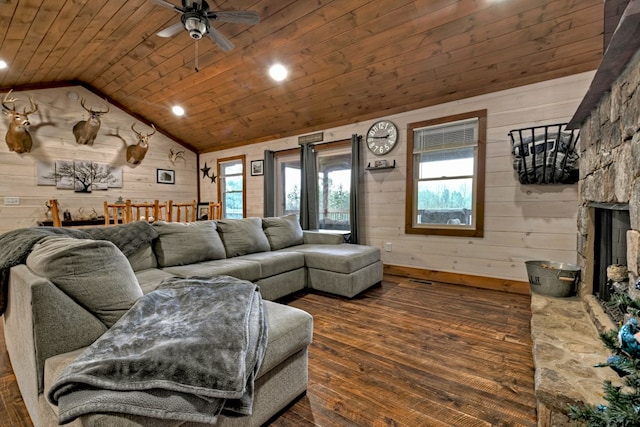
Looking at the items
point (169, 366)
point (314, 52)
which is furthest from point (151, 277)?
point (314, 52)

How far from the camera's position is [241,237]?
3271 millimetres

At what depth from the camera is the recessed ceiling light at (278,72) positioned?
3.70m

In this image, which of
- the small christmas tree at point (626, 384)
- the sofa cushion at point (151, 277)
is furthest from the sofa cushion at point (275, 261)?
the small christmas tree at point (626, 384)

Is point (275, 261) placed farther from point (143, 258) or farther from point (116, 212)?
point (116, 212)

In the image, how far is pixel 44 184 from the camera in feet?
15.4

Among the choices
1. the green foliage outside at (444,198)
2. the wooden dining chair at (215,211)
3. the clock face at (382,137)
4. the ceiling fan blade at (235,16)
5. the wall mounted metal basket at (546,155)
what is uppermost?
the ceiling fan blade at (235,16)

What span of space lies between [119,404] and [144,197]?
595 cm

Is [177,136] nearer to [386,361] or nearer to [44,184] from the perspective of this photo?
[44,184]

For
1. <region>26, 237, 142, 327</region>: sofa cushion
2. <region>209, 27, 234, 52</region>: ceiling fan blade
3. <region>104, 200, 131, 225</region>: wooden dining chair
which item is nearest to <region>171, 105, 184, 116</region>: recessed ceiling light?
<region>104, 200, 131, 225</region>: wooden dining chair

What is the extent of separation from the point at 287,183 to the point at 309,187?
0.85 metres

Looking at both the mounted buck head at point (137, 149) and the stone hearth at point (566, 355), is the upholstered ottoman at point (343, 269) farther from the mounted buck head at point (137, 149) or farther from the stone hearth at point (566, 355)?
the mounted buck head at point (137, 149)

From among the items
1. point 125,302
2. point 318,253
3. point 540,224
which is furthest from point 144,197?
point 540,224

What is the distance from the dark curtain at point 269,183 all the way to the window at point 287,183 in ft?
0.30

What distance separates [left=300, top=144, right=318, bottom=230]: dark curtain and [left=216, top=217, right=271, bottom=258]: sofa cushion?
1.47 m
